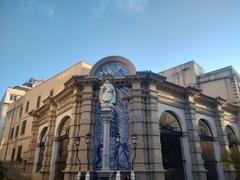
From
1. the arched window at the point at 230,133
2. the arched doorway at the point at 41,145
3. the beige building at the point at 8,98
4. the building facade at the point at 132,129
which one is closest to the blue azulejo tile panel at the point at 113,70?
the building facade at the point at 132,129

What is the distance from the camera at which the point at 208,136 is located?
17.8m

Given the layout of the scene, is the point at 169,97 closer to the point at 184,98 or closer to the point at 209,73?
the point at 184,98

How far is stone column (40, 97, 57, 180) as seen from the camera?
1622 cm

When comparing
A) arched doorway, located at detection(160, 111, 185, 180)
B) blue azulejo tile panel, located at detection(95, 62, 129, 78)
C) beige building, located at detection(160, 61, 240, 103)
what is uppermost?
beige building, located at detection(160, 61, 240, 103)

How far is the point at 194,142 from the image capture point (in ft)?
50.1

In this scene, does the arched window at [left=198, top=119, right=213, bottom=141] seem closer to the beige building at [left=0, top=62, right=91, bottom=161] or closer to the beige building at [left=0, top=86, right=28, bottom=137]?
the beige building at [left=0, top=62, right=91, bottom=161]

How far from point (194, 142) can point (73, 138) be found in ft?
28.9

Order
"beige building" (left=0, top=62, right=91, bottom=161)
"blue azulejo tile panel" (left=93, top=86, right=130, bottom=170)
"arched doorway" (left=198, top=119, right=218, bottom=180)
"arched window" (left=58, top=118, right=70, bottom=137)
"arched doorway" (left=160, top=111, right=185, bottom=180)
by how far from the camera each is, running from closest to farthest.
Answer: "blue azulejo tile panel" (left=93, top=86, right=130, bottom=170) < "arched doorway" (left=160, top=111, right=185, bottom=180) < "arched window" (left=58, top=118, right=70, bottom=137) < "arched doorway" (left=198, top=119, right=218, bottom=180) < "beige building" (left=0, top=62, right=91, bottom=161)

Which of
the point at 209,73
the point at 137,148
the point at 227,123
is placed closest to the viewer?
the point at 137,148

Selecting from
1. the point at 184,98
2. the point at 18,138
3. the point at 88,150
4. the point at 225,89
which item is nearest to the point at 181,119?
the point at 184,98

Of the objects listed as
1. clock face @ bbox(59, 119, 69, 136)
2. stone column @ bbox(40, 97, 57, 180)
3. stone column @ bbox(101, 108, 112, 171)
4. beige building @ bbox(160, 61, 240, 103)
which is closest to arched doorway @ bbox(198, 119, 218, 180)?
beige building @ bbox(160, 61, 240, 103)

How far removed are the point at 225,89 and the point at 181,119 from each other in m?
10.5

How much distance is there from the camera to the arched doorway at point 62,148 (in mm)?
15495

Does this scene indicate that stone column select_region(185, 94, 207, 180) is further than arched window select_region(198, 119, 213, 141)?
No
